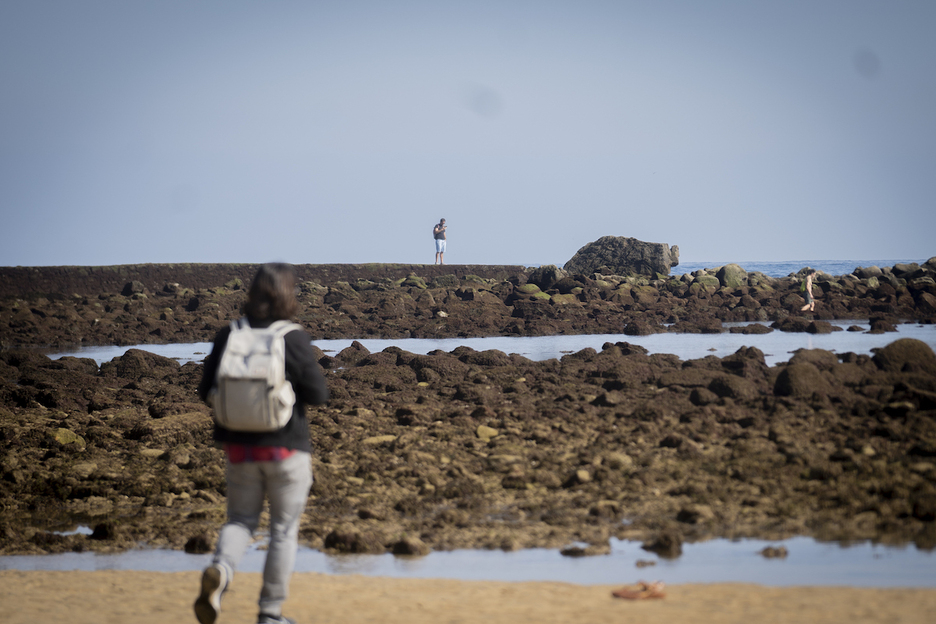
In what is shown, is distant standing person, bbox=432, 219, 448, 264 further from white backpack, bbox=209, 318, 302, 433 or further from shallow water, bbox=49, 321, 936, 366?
white backpack, bbox=209, 318, 302, 433

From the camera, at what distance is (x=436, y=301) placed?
34.1m

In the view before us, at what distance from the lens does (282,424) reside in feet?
13.9

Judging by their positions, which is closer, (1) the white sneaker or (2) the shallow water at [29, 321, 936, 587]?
(1) the white sneaker

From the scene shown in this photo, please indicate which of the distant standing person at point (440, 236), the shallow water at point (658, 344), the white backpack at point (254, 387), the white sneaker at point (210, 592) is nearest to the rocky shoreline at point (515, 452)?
the white sneaker at point (210, 592)

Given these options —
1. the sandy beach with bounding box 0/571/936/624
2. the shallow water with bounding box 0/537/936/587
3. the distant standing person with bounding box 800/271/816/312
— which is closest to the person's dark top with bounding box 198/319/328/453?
the sandy beach with bounding box 0/571/936/624

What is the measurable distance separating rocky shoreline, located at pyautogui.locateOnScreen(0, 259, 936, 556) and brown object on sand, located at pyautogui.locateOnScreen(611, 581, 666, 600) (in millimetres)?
985

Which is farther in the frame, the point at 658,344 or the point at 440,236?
the point at 440,236

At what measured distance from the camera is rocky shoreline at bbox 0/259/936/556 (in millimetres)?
6957

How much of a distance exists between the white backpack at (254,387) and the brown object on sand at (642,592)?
7.36 ft

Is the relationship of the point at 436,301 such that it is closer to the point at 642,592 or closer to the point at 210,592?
the point at 642,592

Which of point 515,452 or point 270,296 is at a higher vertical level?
point 270,296

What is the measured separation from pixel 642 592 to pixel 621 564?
83 centimetres

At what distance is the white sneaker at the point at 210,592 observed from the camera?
4.20 metres

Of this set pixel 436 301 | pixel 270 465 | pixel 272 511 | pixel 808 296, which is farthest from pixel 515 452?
pixel 436 301
